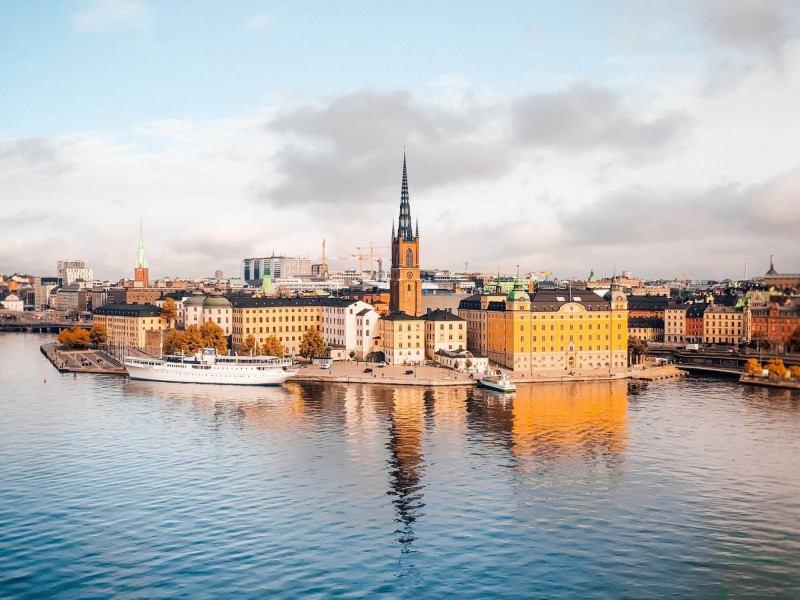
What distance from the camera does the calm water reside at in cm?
2906

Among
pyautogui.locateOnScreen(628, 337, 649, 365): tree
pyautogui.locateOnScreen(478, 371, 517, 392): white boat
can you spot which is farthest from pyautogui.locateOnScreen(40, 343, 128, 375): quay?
pyautogui.locateOnScreen(628, 337, 649, 365): tree

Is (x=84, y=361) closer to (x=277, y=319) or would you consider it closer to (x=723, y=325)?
(x=277, y=319)

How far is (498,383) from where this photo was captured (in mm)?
73062

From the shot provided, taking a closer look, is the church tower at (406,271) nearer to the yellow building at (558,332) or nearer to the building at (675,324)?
the yellow building at (558,332)

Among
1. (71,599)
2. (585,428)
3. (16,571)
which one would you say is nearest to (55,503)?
(16,571)

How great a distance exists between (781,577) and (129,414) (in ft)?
142

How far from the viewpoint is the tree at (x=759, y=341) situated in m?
98.9

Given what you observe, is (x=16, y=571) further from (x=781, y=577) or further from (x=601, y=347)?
(x=601, y=347)

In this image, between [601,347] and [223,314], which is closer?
[601,347]

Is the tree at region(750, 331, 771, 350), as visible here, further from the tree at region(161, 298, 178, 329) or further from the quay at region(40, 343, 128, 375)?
the tree at region(161, 298, 178, 329)

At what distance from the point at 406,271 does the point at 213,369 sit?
30.0m

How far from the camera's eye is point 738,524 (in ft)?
112

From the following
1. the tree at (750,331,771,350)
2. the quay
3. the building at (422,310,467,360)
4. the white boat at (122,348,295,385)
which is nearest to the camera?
the white boat at (122,348,295,385)

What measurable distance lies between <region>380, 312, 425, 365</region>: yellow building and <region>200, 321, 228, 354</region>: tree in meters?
18.6
